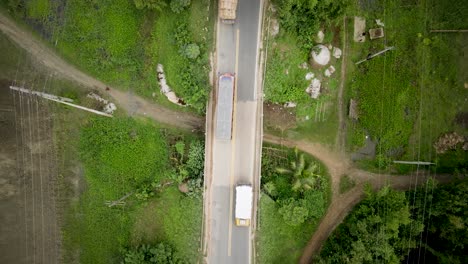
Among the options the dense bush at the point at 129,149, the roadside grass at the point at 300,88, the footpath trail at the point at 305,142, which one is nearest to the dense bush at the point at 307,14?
the roadside grass at the point at 300,88

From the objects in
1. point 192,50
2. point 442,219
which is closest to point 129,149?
point 192,50

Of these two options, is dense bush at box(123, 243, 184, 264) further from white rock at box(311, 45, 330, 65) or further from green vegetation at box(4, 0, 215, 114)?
white rock at box(311, 45, 330, 65)

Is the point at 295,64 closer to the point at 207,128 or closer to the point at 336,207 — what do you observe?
the point at 207,128

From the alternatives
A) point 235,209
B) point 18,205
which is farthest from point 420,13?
point 18,205

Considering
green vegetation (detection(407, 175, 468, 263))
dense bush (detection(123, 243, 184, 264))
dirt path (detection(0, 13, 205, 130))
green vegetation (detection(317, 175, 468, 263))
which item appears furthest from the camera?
dirt path (detection(0, 13, 205, 130))

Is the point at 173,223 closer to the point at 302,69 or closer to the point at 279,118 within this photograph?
the point at 279,118

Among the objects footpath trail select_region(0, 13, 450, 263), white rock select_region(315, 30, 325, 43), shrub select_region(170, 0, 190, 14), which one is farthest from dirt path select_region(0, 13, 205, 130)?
white rock select_region(315, 30, 325, 43)

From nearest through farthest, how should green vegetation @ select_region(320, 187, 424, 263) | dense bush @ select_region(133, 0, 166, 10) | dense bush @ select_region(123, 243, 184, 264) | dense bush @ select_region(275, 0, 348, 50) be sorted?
green vegetation @ select_region(320, 187, 424, 263) → dense bush @ select_region(275, 0, 348, 50) → dense bush @ select_region(133, 0, 166, 10) → dense bush @ select_region(123, 243, 184, 264)
